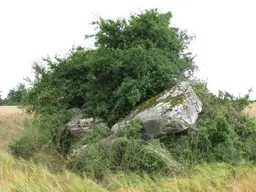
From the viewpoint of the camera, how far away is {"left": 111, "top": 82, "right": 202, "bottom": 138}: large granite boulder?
8.59 meters

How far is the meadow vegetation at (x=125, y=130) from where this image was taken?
6656 mm

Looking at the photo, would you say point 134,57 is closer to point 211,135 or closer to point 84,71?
point 84,71

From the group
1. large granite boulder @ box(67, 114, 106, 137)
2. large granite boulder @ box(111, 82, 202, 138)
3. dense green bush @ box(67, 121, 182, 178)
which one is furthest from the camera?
large granite boulder @ box(67, 114, 106, 137)

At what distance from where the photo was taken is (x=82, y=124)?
1021 centimetres

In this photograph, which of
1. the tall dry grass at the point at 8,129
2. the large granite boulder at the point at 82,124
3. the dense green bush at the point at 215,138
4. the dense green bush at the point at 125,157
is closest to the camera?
the dense green bush at the point at 125,157

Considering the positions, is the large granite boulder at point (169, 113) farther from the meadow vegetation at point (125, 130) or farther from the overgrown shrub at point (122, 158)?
the overgrown shrub at point (122, 158)

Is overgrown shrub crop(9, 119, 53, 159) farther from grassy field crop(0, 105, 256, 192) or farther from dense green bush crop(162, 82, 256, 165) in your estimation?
dense green bush crop(162, 82, 256, 165)

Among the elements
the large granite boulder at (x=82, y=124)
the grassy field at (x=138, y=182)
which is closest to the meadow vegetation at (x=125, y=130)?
the grassy field at (x=138, y=182)

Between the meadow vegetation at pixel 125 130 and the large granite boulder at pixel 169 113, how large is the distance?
13.3 inches

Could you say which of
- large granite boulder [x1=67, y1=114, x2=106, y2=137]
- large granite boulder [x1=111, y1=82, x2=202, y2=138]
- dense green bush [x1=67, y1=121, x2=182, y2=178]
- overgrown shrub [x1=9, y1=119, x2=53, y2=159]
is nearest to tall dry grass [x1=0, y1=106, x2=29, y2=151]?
overgrown shrub [x1=9, y1=119, x2=53, y2=159]

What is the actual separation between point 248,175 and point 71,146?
5570 millimetres

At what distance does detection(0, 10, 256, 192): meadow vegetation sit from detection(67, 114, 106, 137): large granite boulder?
27 cm

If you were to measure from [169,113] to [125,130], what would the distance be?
1287 millimetres

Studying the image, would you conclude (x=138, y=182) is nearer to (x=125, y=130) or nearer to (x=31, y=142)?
(x=125, y=130)
